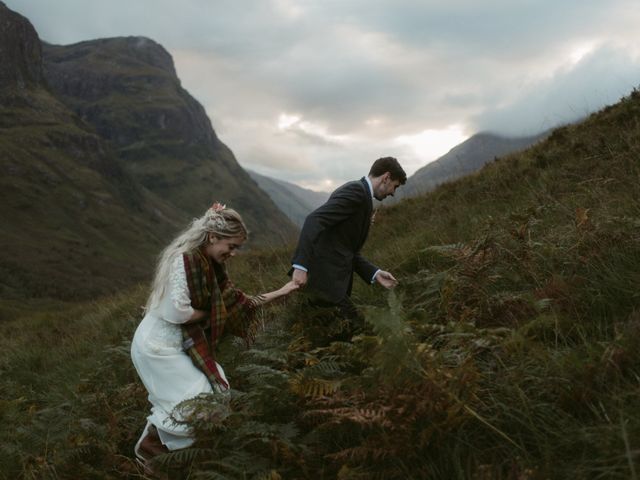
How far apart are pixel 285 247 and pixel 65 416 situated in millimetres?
8098

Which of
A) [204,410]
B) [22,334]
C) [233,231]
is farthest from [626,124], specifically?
[22,334]

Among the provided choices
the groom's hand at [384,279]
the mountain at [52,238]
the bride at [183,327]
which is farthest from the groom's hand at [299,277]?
the mountain at [52,238]

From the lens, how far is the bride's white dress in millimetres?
4023

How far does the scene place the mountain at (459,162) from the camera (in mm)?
10664

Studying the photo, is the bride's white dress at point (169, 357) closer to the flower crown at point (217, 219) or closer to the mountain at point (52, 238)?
the flower crown at point (217, 219)

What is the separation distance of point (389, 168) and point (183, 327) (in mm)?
2539

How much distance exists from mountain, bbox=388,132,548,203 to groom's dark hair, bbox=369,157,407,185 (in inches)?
182

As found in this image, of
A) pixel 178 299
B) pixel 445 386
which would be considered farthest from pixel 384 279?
pixel 445 386

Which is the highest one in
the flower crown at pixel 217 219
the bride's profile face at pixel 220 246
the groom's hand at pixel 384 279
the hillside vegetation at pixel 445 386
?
the flower crown at pixel 217 219

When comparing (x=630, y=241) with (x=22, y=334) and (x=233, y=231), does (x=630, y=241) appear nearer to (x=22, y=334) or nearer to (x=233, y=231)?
(x=233, y=231)

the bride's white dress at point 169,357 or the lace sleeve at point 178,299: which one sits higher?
the lace sleeve at point 178,299

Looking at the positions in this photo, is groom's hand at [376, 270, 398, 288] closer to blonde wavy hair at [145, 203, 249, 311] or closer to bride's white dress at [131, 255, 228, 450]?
blonde wavy hair at [145, 203, 249, 311]

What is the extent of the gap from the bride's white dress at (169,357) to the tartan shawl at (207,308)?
0.18ft

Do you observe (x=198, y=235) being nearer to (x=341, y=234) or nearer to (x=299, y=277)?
(x=299, y=277)
